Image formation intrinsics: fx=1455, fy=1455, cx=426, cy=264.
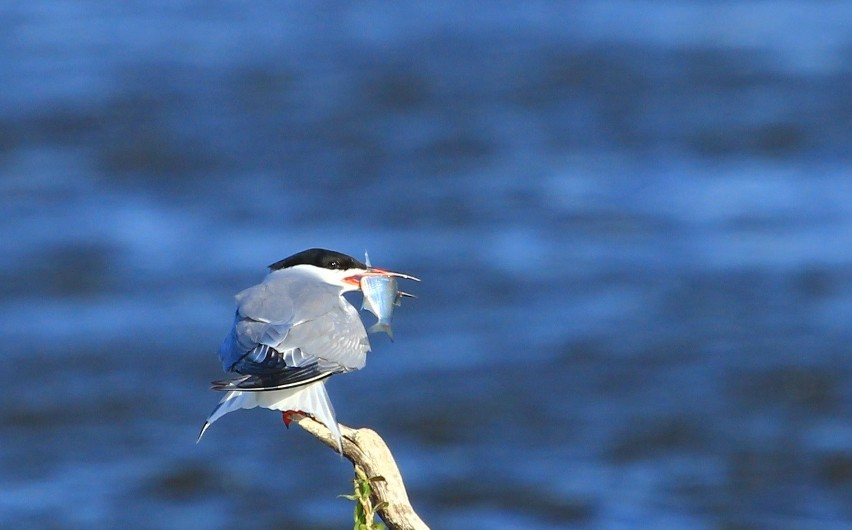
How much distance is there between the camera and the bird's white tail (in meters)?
4.39

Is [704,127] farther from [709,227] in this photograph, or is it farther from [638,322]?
[638,322]

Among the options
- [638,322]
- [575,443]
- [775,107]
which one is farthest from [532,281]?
[775,107]

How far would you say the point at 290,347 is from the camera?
4.39 metres

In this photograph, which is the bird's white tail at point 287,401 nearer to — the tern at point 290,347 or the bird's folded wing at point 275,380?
the tern at point 290,347

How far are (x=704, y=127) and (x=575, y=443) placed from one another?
5.87 meters

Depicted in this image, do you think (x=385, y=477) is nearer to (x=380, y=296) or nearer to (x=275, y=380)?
(x=275, y=380)

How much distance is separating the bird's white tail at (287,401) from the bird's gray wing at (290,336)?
0.10 m

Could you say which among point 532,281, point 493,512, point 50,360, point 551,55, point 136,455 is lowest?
point 493,512

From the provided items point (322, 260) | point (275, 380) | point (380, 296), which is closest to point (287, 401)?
point (275, 380)

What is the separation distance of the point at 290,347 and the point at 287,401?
0.65 feet

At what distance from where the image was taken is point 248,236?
13.1 metres

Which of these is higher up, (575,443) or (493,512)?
(575,443)

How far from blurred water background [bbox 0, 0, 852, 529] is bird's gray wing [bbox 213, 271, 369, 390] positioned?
5.47 m

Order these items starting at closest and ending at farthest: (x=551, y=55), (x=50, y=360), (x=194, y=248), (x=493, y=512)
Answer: (x=493, y=512) → (x=50, y=360) → (x=194, y=248) → (x=551, y=55)
